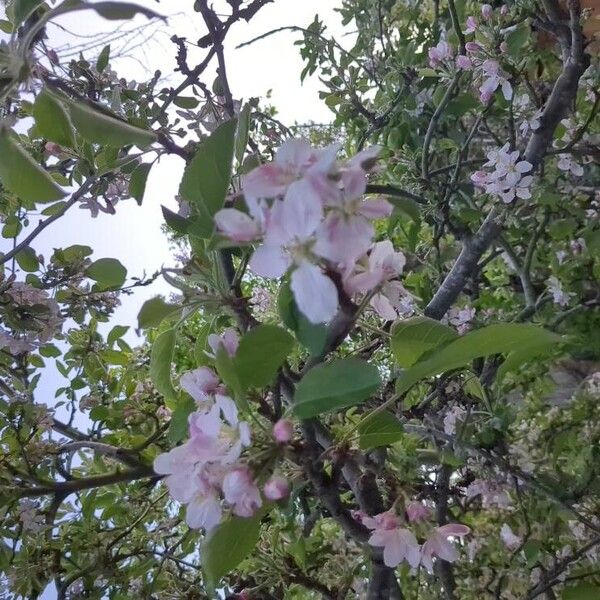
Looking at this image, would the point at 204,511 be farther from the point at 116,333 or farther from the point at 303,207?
the point at 116,333

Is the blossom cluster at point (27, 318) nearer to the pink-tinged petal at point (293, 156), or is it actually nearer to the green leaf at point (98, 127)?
the green leaf at point (98, 127)

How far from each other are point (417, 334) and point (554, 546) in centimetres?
104

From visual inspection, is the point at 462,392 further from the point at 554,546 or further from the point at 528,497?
the point at 554,546

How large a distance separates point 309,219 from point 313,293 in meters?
0.04

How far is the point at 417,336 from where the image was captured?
0.44 m

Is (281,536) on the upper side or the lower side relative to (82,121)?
lower

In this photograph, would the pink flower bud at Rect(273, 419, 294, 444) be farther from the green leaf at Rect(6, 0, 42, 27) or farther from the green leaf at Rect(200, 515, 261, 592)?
the green leaf at Rect(6, 0, 42, 27)

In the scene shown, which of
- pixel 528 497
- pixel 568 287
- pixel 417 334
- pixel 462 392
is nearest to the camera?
pixel 417 334

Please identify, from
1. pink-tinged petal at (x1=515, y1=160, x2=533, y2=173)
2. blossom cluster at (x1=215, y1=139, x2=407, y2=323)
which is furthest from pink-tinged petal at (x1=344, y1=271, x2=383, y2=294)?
pink-tinged petal at (x1=515, y1=160, x2=533, y2=173)

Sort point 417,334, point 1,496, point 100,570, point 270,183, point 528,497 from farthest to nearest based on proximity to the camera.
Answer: point 528,497
point 100,570
point 1,496
point 417,334
point 270,183

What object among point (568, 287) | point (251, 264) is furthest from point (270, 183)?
point (568, 287)

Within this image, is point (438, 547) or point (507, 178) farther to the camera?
point (507, 178)

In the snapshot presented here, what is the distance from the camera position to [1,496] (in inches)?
25.2

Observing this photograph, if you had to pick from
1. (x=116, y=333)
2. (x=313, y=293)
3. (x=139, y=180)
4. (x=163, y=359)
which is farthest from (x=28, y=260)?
(x=313, y=293)
